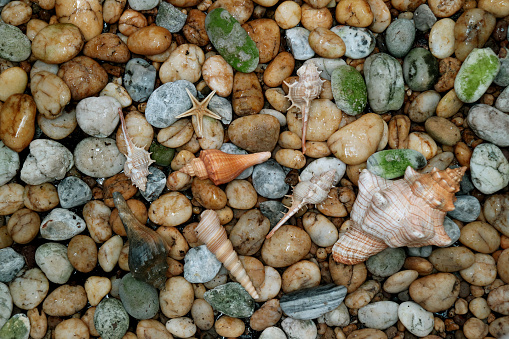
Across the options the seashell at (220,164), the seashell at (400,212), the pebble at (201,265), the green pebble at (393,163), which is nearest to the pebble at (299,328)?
the seashell at (400,212)

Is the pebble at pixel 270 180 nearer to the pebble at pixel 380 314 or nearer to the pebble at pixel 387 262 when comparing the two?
the pebble at pixel 387 262

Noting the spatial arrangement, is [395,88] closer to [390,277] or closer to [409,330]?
[390,277]

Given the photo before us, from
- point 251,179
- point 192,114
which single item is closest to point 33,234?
point 192,114

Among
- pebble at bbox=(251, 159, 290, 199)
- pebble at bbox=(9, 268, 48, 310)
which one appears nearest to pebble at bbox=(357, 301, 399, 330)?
pebble at bbox=(251, 159, 290, 199)

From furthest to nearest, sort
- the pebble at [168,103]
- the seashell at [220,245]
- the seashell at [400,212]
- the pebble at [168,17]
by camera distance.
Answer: the pebble at [168,17], the pebble at [168,103], the seashell at [220,245], the seashell at [400,212]

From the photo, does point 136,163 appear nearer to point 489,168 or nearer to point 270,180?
point 270,180
